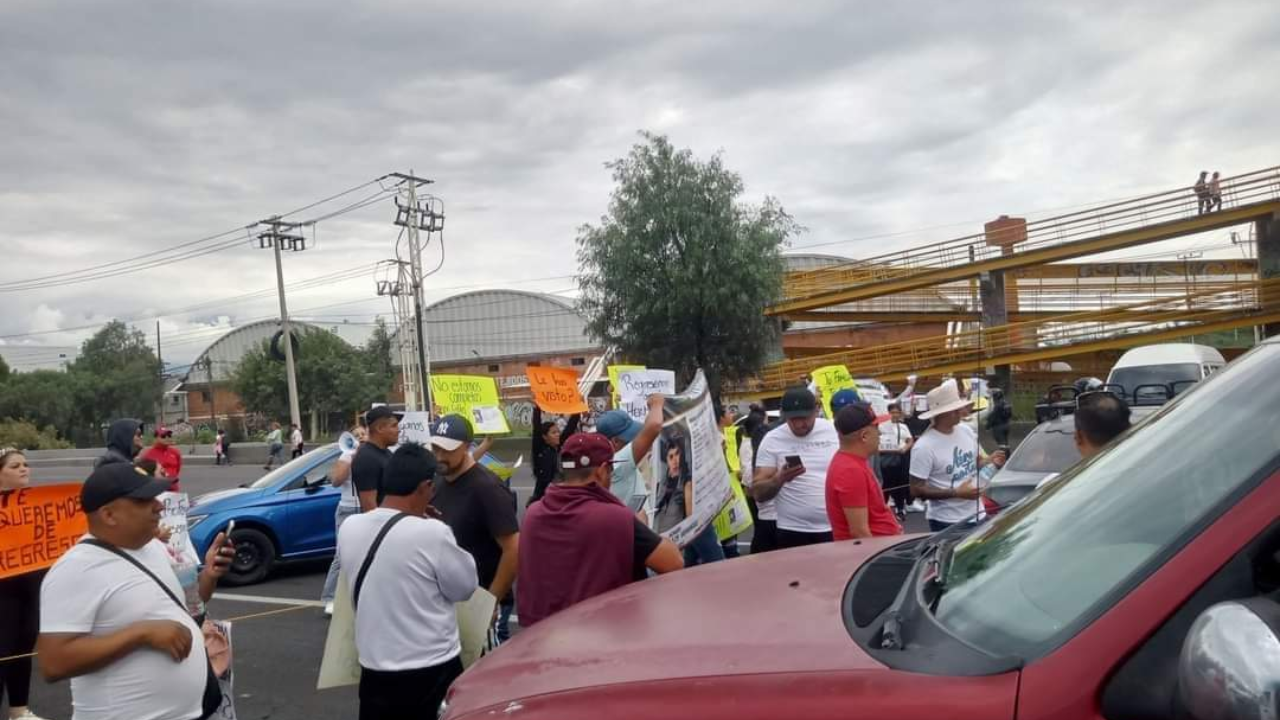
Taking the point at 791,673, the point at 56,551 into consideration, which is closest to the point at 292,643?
the point at 56,551

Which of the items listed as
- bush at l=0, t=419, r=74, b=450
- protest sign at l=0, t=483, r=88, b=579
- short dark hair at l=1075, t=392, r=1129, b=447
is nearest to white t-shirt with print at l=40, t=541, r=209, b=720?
protest sign at l=0, t=483, r=88, b=579

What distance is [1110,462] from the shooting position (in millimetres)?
2414

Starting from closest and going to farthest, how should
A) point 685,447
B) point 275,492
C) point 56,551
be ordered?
point 685,447, point 56,551, point 275,492

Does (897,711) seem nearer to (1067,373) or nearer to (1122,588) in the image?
(1122,588)

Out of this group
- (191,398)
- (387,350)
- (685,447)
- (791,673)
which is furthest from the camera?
(191,398)

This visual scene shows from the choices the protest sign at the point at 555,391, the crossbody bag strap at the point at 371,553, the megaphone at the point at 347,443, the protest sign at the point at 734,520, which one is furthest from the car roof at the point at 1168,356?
the crossbody bag strap at the point at 371,553

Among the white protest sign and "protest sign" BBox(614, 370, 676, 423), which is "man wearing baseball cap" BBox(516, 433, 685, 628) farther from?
the white protest sign

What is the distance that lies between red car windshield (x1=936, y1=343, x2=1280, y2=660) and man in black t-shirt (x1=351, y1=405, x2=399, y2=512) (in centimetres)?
540

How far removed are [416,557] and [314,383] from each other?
7027 cm

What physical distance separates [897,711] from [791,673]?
0.25 m

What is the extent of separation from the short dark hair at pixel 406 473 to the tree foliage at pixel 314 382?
67.5 metres

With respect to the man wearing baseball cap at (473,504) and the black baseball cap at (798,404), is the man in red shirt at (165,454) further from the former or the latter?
the black baseball cap at (798,404)

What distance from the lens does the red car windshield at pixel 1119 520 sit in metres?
1.79

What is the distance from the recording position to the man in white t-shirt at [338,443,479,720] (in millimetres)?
3801
